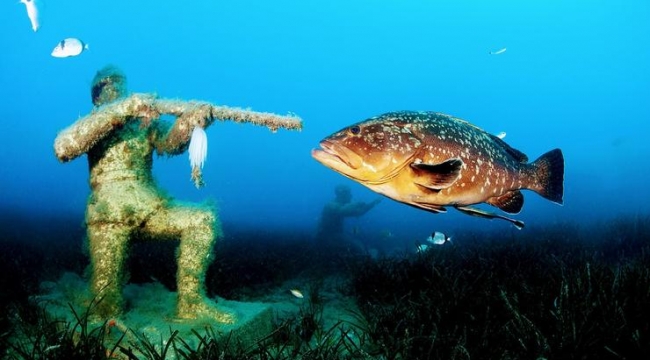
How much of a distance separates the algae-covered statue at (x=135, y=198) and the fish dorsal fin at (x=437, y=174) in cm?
162

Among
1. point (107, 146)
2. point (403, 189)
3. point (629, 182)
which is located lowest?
point (629, 182)

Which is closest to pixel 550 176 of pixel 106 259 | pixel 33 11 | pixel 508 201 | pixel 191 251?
pixel 508 201

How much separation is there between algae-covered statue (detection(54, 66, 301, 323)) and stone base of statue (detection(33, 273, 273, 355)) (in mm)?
143

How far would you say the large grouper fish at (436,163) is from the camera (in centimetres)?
270

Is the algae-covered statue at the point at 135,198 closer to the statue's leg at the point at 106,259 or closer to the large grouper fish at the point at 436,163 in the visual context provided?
the statue's leg at the point at 106,259

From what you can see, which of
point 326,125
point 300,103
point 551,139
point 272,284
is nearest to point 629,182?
point 551,139

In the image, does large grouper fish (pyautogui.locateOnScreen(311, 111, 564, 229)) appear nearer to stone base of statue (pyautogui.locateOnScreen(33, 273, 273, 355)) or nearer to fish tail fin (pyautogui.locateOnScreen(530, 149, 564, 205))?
fish tail fin (pyautogui.locateOnScreen(530, 149, 564, 205))

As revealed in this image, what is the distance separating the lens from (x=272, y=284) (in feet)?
25.9

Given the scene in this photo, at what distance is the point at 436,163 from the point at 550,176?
1308 mm

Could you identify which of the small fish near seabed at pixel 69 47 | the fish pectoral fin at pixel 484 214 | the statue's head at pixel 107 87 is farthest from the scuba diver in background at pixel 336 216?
the fish pectoral fin at pixel 484 214

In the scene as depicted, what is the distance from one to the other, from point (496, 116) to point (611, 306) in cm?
14816

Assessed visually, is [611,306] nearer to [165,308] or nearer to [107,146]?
[165,308]

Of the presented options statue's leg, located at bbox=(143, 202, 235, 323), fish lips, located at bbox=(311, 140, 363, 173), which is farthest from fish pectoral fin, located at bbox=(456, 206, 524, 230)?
statue's leg, located at bbox=(143, 202, 235, 323)

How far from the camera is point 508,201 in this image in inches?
131
